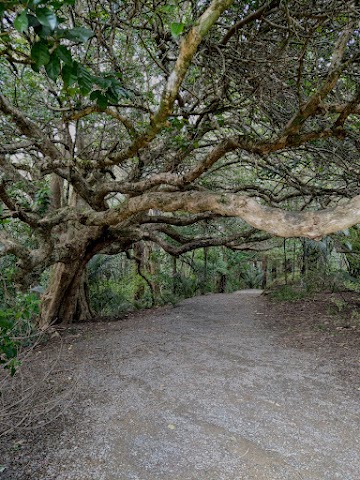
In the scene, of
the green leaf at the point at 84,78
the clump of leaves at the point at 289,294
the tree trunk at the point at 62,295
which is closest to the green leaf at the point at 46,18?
the green leaf at the point at 84,78

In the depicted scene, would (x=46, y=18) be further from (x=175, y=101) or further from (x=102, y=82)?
(x=175, y=101)

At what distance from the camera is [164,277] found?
1330 centimetres

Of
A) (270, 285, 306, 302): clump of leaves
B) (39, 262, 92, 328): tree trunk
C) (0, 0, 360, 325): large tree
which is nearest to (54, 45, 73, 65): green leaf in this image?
(0, 0, 360, 325): large tree

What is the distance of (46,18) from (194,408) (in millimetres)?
3450

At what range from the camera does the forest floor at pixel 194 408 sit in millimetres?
2625

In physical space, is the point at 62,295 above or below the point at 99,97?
below

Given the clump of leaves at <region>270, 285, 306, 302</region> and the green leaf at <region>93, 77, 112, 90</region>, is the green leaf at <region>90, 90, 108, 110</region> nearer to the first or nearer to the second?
the green leaf at <region>93, 77, 112, 90</region>

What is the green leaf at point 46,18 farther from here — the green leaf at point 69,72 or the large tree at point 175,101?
the green leaf at point 69,72

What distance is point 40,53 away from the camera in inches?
67.8

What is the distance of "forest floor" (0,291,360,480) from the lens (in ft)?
8.61

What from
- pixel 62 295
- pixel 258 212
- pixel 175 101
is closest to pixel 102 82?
pixel 258 212

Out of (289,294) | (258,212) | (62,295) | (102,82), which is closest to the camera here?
(102,82)

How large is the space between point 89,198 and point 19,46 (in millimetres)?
2667

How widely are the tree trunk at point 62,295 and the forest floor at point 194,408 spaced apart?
1345mm
